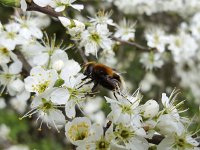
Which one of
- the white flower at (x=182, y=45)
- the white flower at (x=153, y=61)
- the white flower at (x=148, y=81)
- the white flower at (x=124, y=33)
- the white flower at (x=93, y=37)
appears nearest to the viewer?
the white flower at (x=93, y=37)

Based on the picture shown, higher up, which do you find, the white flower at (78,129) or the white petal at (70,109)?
the white petal at (70,109)

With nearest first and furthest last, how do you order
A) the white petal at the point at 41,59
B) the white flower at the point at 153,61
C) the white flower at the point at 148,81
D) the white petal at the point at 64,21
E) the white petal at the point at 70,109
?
1. the white petal at the point at 70,109
2. the white petal at the point at 64,21
3. the white petal at the point at 41,59
4. the white flower at the point at 153,61
5. the white flower at the point at 148,81

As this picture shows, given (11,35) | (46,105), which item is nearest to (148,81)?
(11,35)

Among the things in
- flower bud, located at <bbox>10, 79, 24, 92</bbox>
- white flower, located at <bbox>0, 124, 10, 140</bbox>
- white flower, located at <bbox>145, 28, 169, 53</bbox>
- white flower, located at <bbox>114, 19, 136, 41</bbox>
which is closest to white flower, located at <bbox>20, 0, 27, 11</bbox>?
flower bud, located at <bbox>10, 79, 24, 92</bbox>

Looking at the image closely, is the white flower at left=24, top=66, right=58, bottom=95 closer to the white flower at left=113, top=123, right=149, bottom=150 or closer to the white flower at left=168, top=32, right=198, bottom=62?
the white flower at left=113, top=123, right=149, bottom=150

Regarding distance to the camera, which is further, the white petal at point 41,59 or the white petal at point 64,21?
the white petal at point 41,59

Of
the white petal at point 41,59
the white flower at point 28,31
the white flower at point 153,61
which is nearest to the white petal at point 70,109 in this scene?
the white petal at point 41,59

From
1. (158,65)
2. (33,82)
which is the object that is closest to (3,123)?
(158,65)

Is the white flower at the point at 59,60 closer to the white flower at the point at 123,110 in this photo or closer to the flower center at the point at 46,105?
the flower center at the point at 46,105

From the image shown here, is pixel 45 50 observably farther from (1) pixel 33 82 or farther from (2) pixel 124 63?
(2) pixel 124 63
